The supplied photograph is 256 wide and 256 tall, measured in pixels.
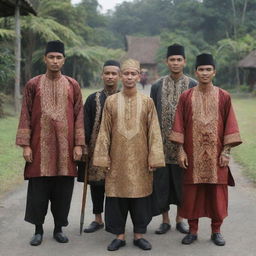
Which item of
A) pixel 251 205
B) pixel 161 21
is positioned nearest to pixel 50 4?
pixel 251 205

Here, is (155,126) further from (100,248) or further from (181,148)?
(100,248)

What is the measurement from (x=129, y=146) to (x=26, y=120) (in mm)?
1020

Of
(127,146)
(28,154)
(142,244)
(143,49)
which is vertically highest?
(143,49)

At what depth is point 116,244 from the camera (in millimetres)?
4191

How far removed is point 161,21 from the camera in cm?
6141

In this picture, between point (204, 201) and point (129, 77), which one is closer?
point (129, 77)

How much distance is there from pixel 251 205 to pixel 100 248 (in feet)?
7.57

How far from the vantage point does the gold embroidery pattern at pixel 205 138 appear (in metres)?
4.25

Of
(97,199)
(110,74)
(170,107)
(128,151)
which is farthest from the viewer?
(97,199)

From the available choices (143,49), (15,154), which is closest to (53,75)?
(15,154)

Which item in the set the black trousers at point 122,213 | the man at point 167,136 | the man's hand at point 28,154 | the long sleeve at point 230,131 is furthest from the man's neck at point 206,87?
the man's hand at point 28,154

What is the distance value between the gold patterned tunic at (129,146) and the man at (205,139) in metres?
0.29

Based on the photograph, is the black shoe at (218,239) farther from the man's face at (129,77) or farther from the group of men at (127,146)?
the man's face at (129,77)

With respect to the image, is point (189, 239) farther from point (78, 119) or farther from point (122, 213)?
point (78, 119)
